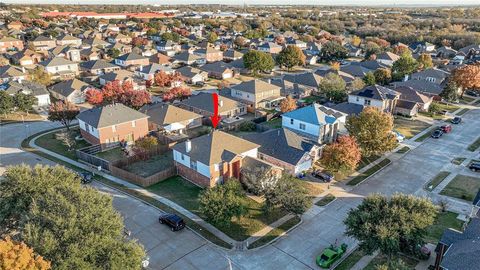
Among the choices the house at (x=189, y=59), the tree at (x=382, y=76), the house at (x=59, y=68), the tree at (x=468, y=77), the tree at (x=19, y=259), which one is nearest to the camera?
the tree at (x=19, y=259)

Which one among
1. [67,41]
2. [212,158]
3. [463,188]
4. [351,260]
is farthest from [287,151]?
[67,41]

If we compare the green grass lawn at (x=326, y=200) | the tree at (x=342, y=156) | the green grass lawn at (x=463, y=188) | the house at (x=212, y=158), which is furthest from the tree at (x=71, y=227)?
the green grass lawn at (x=463, y=188)

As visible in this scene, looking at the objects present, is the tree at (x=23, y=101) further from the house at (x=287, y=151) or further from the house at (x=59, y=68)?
the house at (x=287, y=151)

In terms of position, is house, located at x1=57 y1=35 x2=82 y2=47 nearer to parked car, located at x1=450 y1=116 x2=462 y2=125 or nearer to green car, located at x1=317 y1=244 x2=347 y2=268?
parked car, located at x1=450 y1=116 x2=462 y2=125

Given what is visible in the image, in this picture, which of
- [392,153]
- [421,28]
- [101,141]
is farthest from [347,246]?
[421,28]

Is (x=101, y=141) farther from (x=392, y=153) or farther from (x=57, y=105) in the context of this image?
(x=392, y=153)

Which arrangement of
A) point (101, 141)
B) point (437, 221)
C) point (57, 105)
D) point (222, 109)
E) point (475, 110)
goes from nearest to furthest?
point (437, 221)
point (101, 141)
point (57, 105)
point (222, 109)
point (475, 110)
